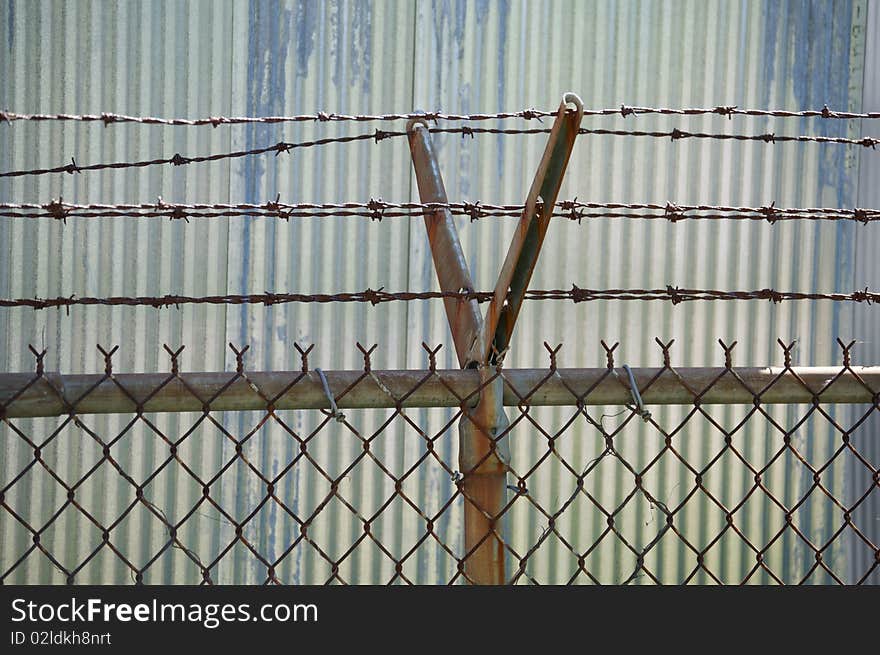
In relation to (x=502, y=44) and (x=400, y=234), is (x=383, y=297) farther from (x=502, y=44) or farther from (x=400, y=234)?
(x=502, y=44)

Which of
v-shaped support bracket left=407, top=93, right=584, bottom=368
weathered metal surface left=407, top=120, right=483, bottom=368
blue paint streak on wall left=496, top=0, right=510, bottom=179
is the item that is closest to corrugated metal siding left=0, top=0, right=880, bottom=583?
blue paint streak on wall left=496, top=0, right=510, bottom=179

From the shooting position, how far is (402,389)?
69.1 inches

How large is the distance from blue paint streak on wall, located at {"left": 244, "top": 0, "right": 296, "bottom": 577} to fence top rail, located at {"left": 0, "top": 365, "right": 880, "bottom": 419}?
337 centimetres

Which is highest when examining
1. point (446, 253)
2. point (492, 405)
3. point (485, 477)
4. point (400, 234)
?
point (400, 234)

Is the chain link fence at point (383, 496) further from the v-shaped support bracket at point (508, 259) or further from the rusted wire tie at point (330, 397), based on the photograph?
the rusted wire tie at point (330, 397)

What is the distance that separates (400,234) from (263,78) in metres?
1.07

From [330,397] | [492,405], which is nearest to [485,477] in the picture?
[492,405]

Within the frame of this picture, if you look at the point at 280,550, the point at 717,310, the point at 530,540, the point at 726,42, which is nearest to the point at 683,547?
the point at 530,540

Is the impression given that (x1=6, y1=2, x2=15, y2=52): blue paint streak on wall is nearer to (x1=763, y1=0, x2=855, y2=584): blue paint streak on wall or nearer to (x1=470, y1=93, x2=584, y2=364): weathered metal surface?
(x1=763, y1=0, x2=855, y2=584): blue paint streak on wall

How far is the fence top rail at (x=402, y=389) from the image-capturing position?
5.38 feet

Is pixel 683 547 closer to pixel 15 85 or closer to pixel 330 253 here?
pixel 330 253

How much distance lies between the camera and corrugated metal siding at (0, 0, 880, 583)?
4.97 m

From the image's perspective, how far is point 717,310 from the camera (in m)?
5.33

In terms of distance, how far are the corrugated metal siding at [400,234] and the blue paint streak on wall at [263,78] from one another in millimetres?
11
